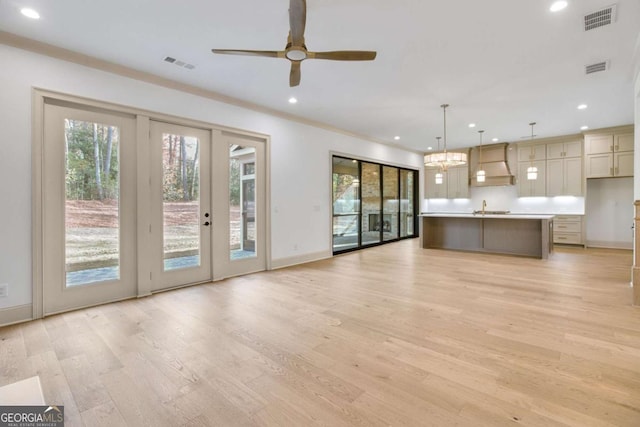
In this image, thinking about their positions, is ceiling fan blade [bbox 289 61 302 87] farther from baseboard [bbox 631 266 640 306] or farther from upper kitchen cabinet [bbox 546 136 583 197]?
upper kitchen cabinet [bbox 546 136 583 197]

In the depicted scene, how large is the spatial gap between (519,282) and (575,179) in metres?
5.20

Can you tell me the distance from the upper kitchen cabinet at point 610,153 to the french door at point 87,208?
9.67 m

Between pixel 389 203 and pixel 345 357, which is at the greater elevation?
pixel 389 203

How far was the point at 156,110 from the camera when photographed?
157 inches

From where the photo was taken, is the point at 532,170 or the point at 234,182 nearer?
the point at 234,182

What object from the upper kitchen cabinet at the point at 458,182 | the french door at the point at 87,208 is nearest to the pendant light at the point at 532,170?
the upper kitchen cabinet at the point at 458,182

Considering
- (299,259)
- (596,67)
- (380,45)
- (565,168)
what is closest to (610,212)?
(565,168)

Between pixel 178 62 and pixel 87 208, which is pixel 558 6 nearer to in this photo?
pixel 178 62

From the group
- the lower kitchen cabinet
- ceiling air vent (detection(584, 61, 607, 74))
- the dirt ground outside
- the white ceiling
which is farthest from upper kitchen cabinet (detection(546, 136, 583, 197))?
the dirt ground outside

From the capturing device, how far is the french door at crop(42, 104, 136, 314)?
3.28m

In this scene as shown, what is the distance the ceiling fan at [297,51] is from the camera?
2.15 metres

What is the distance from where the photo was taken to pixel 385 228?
28.9 feet

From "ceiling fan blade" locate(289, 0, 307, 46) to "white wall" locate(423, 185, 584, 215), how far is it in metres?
8.73

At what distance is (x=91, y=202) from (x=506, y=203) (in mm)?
9913
